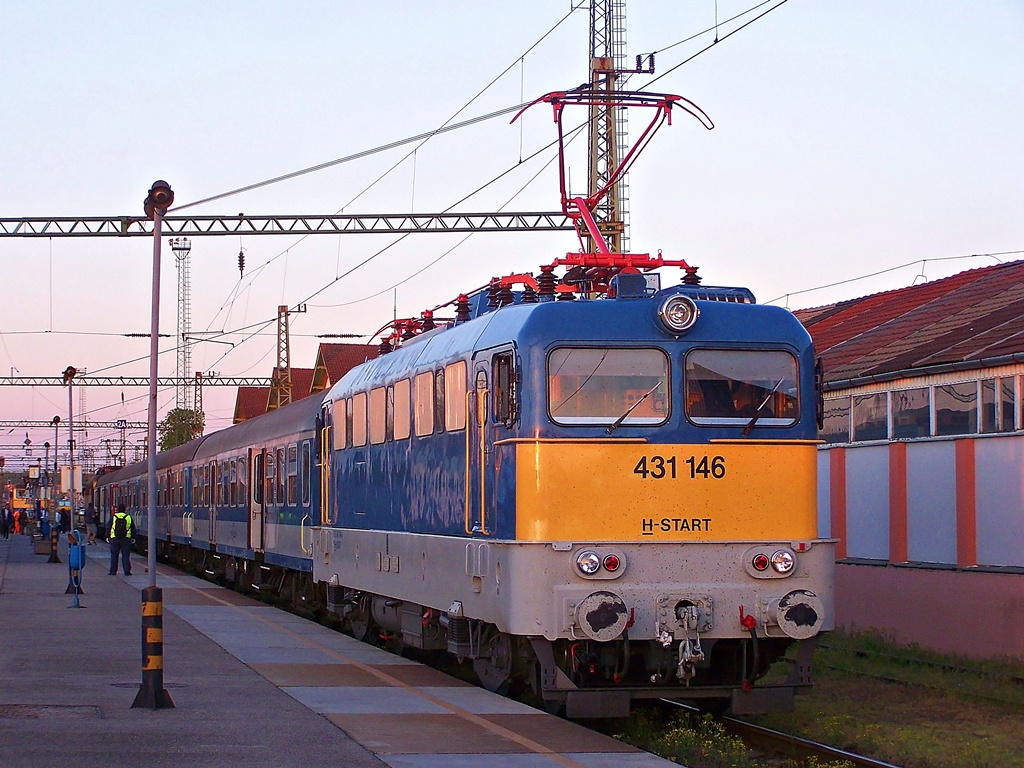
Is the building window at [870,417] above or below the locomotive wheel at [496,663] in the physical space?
above

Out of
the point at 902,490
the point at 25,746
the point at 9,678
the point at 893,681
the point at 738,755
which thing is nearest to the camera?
the point at 25,746

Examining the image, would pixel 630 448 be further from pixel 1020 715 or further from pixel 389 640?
pixel 389 640

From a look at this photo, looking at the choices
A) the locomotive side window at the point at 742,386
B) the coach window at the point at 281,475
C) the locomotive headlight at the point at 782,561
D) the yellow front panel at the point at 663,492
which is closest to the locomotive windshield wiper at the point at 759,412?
the locomotive side window at the point at 742,386

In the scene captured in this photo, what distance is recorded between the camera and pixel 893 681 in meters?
15.1

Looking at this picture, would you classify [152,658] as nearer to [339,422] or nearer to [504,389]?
[504,389]

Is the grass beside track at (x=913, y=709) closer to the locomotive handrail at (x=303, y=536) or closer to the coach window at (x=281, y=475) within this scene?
the locomotive handrail at (x=303, y=536)

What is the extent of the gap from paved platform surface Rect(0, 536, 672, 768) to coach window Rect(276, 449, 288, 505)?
4.18 metres

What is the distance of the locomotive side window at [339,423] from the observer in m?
18.2

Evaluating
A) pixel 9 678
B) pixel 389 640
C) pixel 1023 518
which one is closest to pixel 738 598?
pixel 1023 518

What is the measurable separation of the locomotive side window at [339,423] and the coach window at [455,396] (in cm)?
473

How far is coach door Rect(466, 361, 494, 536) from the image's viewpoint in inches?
485

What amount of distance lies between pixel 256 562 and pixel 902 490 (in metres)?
13.2

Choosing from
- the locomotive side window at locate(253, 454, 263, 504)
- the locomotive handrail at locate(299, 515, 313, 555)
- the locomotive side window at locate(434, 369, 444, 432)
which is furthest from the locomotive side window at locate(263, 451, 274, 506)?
the locomotive side window at locate(434, 369, 444, 432)

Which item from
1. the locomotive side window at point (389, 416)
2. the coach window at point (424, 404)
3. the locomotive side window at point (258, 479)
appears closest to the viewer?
the coach window at point (424, 404)
